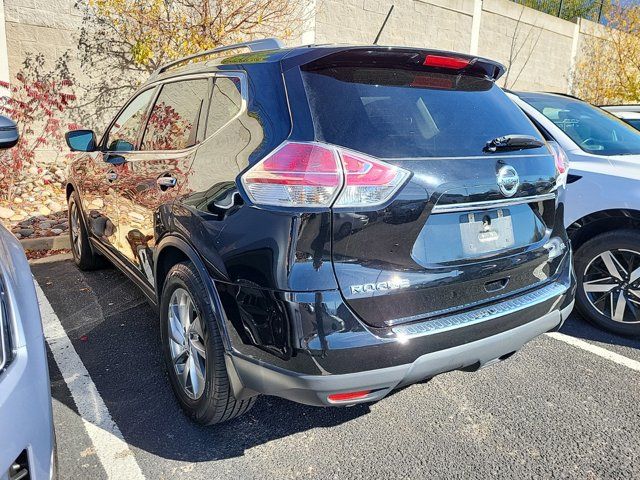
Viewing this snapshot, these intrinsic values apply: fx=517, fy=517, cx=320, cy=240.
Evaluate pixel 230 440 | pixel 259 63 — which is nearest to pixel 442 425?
pixel 230 440

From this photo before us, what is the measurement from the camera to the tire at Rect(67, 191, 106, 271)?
4716mm

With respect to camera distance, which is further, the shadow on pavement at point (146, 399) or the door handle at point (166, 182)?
the door handle at point (166, 182)

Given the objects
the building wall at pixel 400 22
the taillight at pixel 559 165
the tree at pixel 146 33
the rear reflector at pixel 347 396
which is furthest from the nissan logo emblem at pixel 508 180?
the building wall at pixel 400 22

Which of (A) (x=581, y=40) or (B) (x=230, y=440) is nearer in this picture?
(B) (x=230, y=440)

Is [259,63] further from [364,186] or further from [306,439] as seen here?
[306,439]

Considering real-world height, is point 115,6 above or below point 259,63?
above

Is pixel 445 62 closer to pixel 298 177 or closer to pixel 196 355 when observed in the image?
pixel 298 177

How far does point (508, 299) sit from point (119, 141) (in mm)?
2865

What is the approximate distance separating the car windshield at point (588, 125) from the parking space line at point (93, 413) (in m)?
3.64

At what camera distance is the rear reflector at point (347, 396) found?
195 cm

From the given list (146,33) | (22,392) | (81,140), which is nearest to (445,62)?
(22,392)

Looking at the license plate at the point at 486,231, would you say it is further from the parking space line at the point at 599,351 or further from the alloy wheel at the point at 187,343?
the parking space line at the point at 599,351

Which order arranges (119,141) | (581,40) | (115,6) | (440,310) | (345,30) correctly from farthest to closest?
(581,40)
(345,30)
(115,6)
(119,141)
(440,310)

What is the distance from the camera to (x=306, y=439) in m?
2.52
